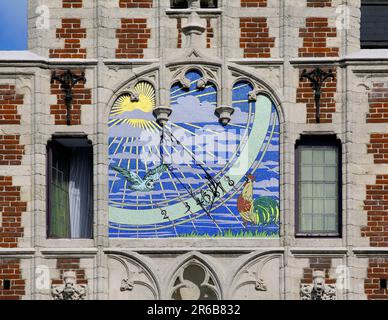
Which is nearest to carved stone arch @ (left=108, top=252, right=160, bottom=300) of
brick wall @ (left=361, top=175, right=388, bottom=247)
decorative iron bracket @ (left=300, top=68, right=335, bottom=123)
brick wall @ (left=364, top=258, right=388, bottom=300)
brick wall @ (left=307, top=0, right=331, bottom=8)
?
brick wall @ (left=364, top=258, right=388, bottom=300)

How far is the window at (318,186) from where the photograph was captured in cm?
7681

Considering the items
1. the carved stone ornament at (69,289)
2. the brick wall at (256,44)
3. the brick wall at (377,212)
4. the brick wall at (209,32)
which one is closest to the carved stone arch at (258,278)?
the brick wall at (377,212)

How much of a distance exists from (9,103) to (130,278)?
3973 mm

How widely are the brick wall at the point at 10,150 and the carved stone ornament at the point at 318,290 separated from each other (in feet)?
18.7

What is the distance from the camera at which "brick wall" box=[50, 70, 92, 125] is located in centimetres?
7712

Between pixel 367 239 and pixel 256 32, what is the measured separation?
4377mm

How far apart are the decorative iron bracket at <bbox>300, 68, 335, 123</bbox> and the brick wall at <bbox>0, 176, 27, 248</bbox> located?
18.4ft

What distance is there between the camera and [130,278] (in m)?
76.3

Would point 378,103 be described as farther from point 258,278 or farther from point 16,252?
point 16,252

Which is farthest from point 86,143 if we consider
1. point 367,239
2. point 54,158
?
point 367,239

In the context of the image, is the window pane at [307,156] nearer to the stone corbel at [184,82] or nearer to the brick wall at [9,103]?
the stone corbel at [184,82]

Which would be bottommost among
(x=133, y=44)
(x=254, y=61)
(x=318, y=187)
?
(x=318, y=187)

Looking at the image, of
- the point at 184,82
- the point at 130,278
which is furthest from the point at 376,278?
the point at 184,82

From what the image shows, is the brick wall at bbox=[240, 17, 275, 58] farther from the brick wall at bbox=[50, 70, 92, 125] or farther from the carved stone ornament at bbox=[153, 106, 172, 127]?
the brick wall at bbox=[50, 70, 92, 125]
